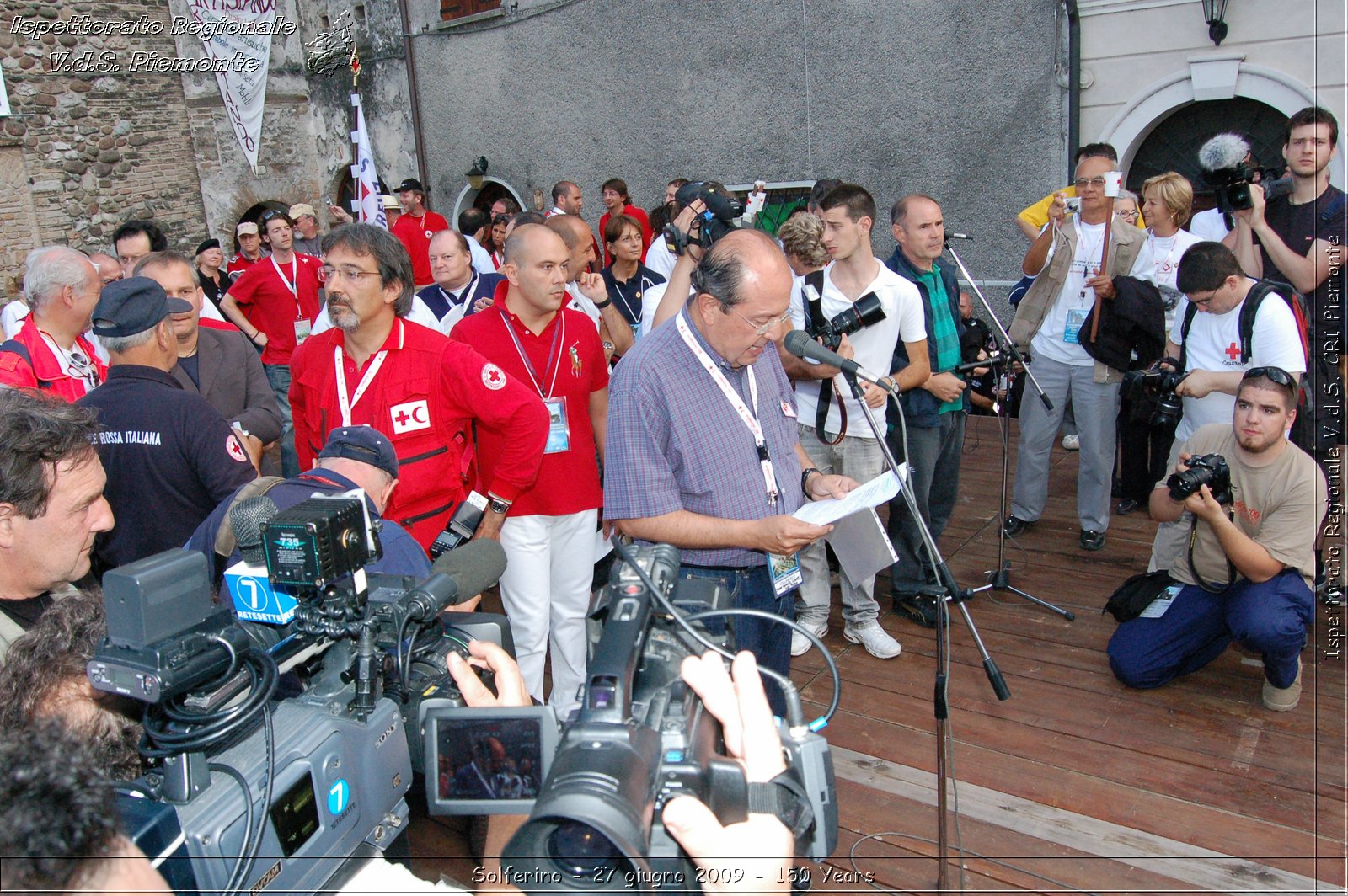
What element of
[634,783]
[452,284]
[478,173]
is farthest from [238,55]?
[634,783]

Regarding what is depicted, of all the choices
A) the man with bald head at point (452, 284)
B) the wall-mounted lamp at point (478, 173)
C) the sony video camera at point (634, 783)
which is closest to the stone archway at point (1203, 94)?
the man with bald head at point (452, 284)

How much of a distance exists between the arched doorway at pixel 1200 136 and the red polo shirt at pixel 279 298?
6.98 metres

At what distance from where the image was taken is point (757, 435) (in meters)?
2.83

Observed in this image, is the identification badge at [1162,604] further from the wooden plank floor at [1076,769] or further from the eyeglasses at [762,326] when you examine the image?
the eyeglasses at [762,326]

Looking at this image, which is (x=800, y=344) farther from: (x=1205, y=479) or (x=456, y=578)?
(x=1205, y=479)

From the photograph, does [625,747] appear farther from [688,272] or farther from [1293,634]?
[1293,634]

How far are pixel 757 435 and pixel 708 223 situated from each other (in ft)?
4.31

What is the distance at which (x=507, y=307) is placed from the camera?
3719 millimetres

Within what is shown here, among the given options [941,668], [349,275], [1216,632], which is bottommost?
[1216,632]

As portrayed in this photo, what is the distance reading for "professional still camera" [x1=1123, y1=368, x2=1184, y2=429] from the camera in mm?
4367

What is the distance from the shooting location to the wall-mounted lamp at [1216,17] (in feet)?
22.3

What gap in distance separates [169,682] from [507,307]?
253cm

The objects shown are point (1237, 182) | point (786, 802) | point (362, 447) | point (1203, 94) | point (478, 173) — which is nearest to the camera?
point (786, 802)

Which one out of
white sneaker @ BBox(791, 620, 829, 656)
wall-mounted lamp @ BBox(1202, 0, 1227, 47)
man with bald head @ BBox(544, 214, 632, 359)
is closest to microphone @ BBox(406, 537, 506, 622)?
white sneaker @ BBox(791, 620, 829, 656)
